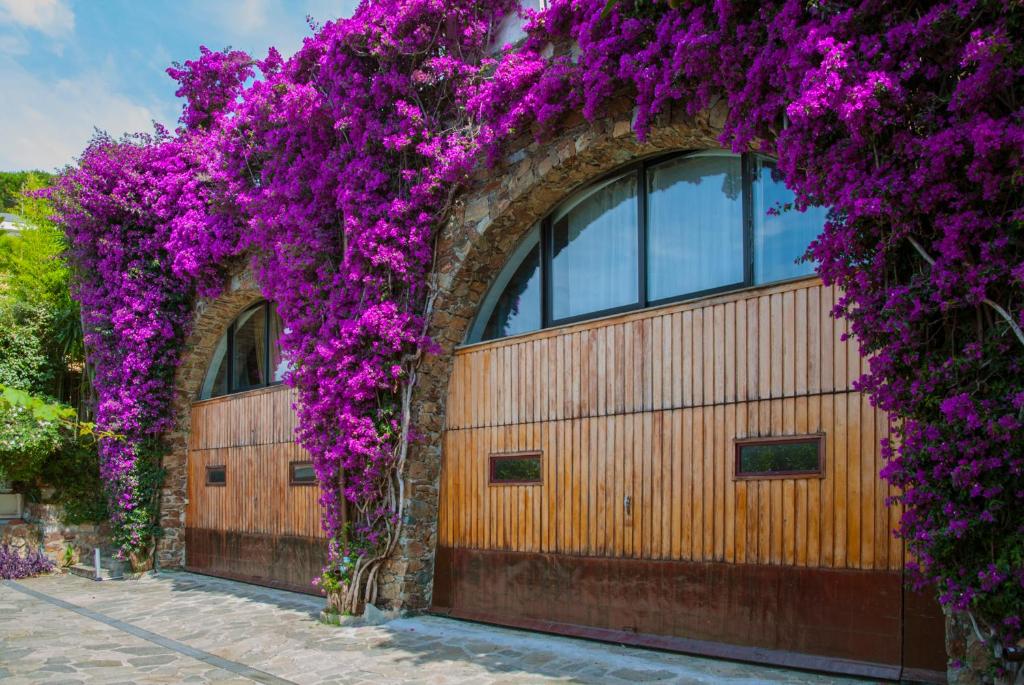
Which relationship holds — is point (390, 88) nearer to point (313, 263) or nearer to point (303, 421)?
A: point (313, 263)

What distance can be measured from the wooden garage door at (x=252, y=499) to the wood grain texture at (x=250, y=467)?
1 centimetres

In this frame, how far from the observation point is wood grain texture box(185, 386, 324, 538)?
34.5 feet

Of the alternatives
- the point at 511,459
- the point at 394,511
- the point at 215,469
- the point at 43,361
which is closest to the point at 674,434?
the point at 511,459

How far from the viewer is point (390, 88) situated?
8336 millimetres

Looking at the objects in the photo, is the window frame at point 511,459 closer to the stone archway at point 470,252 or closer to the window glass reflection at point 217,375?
the stone archway at point 470,252

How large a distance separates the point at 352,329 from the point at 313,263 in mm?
1204

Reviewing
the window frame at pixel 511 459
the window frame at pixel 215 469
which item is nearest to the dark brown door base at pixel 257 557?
the window frame at pixel 215 469

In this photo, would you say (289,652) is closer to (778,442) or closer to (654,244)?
(778,442)

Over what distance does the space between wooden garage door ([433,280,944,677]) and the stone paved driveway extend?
1.00 feet

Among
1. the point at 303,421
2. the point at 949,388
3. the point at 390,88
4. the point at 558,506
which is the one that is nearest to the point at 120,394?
the point at 303,421

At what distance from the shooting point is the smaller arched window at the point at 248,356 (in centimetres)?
1173

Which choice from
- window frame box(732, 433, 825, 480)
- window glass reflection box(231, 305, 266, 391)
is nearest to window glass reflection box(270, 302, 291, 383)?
window glass reflection box(231, 305, 266, 391)

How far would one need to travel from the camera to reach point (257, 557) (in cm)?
1115

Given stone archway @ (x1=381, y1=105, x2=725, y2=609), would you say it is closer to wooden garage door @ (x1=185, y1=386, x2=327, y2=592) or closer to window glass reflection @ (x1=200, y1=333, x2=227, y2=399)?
wooden garage door @ (x1=185, y1=386, x2=327, y2=592)
